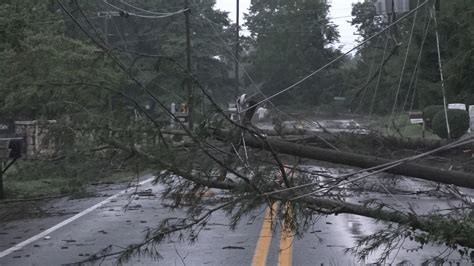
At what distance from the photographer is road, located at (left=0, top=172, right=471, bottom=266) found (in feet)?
26.3

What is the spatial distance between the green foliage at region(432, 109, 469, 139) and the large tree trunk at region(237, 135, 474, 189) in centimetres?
1191

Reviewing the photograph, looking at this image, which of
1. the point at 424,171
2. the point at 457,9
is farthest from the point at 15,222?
the point at 457,9

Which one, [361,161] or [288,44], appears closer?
[361,161]

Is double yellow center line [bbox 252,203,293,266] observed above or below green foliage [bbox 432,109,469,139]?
below

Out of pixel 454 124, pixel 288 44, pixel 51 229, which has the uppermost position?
pixel 288 44

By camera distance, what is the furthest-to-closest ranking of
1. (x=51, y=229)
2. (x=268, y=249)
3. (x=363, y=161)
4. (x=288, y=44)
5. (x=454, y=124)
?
(x=288, y=44)
(x=454, y=124)
(x=51, y=229)
(x=268, y=249)
(x=363, y=161)

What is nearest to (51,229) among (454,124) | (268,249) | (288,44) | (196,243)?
(196,243)

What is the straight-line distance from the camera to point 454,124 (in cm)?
2128

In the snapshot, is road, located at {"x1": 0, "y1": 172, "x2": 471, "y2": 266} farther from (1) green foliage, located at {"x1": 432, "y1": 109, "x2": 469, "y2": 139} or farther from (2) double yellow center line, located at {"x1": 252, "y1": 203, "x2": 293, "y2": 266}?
(1) green foliage, located at {"x1": 432, "y1": 109, "x2": 469, "y2": 139}

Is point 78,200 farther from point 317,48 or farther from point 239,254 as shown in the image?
point 317,48

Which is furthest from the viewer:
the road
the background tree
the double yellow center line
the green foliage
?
the background tree

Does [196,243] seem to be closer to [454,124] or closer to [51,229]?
[51,229]

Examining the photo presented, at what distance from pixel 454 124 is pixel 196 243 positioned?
14141 millimetres

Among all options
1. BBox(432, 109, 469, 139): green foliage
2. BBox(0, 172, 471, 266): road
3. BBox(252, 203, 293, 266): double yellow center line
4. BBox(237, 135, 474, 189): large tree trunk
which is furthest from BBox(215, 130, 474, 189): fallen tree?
BBox(432, 109, 469, 139): green foliage
